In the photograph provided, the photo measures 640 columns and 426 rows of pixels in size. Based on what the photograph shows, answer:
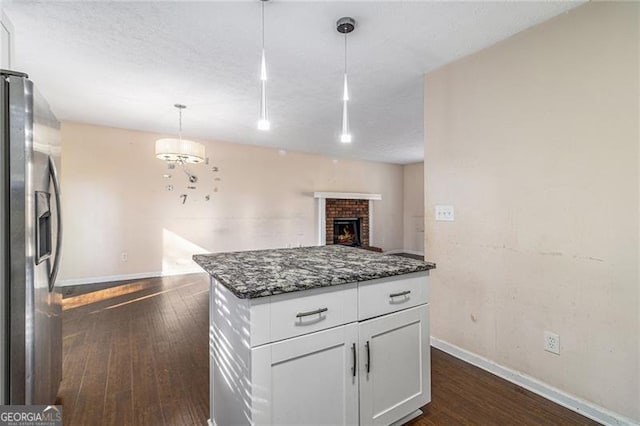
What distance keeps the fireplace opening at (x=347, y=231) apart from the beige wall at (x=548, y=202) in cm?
453

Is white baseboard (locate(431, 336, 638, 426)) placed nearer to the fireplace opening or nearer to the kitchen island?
the kitchen island

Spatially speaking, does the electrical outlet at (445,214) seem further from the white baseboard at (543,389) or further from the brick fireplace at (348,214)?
the brick fireplace at (348,214)

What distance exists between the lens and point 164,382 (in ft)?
6.50

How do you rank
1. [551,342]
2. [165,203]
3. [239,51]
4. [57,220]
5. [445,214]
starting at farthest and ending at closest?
[165,203] < [445,214] < [239,51] < [551,342] < [57,220]

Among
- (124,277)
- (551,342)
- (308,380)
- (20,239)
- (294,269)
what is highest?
(20,239)

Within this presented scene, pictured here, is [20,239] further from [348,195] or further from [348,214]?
[348,214]

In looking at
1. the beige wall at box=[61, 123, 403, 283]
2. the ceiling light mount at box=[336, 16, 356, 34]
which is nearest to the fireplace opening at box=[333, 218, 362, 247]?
the beige wall at box=[61, 123, 403, 283]

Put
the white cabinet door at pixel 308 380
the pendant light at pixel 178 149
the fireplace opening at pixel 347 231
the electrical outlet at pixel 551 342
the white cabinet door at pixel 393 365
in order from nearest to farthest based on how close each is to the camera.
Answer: the white cabinet door at pixel 308 380, the white cabinet door at pixel 393 365, the electrical outlet at pixel 551 342, the pendant light at pixel 178 149, the fireplace opening at pixel 347 231

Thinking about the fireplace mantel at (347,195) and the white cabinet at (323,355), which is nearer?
the white cabinet at (323,355)

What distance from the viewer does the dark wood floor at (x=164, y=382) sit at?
1651mm

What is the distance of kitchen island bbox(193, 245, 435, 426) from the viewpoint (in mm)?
1110

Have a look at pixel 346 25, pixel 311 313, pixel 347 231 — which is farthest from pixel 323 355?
pixel 347 231

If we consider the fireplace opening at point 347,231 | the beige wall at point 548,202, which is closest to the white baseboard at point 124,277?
the fireplace opening at point 347,231

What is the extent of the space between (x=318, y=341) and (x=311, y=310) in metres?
0.14
